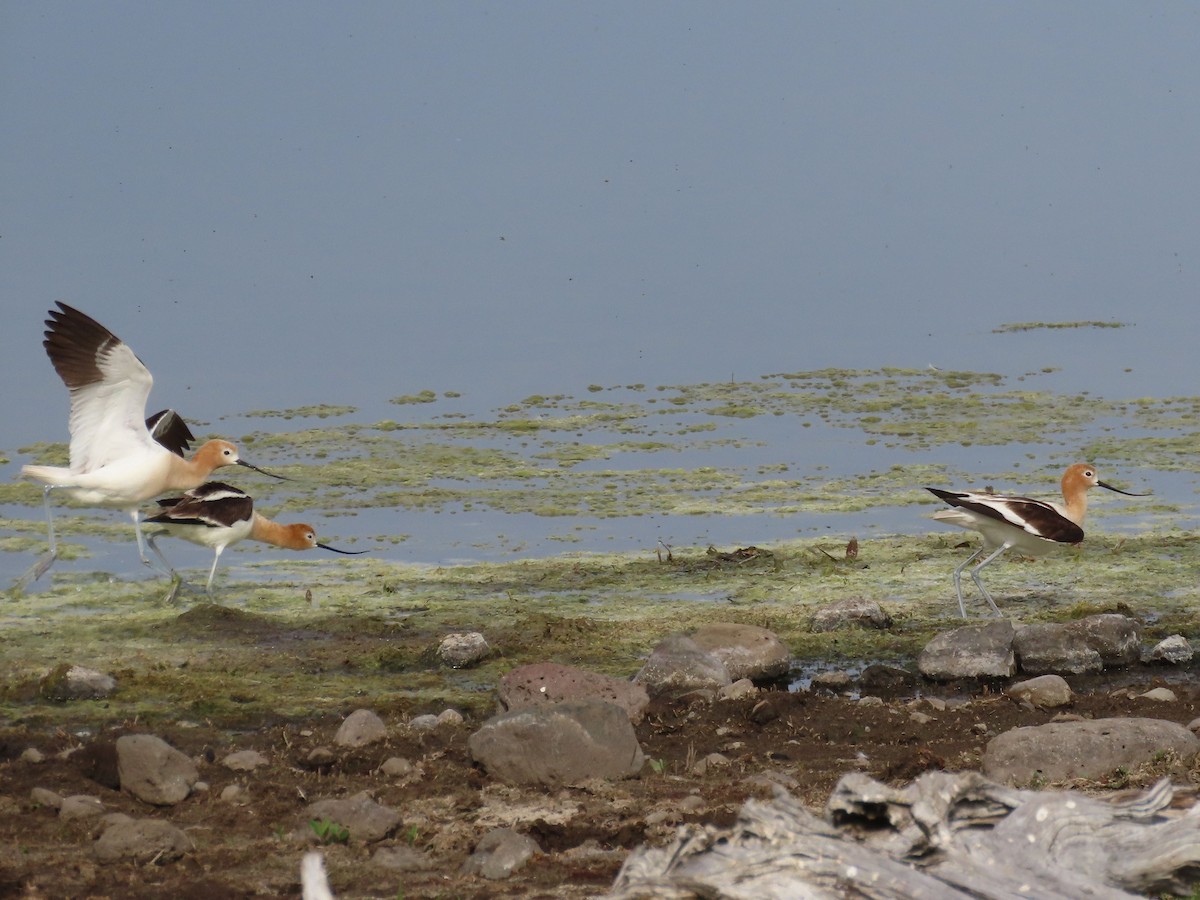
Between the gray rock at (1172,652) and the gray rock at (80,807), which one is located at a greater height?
the gray rock at (80,807)

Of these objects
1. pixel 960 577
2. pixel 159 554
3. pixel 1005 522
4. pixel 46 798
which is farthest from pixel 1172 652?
pixel 159 554

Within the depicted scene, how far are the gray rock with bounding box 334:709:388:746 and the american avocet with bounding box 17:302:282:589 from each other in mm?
4023

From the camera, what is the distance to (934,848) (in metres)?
4.35

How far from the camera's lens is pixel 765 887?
4.09 m

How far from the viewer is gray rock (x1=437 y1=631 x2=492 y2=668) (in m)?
9.16

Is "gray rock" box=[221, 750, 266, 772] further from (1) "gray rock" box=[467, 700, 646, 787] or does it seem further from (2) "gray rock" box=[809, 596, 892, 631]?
(2) "gray rock" box=[809, 596, 892, 631]

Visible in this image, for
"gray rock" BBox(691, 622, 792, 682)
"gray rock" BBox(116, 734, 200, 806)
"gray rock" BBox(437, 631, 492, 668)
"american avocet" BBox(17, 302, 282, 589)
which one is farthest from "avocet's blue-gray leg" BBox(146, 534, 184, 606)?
"gray rock" BBox(116, 734, 200, 806)

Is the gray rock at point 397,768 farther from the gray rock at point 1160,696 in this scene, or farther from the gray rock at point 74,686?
the gray rock at point 1160,696

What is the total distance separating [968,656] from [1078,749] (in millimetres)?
2164

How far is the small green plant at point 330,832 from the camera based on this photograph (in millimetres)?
5879

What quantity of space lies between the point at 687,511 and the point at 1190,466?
549cm

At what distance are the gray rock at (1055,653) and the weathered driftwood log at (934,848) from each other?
4.31m

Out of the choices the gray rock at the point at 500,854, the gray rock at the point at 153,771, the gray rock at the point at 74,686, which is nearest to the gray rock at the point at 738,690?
the gray rock at the point at 500,854

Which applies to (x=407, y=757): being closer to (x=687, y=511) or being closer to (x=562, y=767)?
(x=562, y=767)
